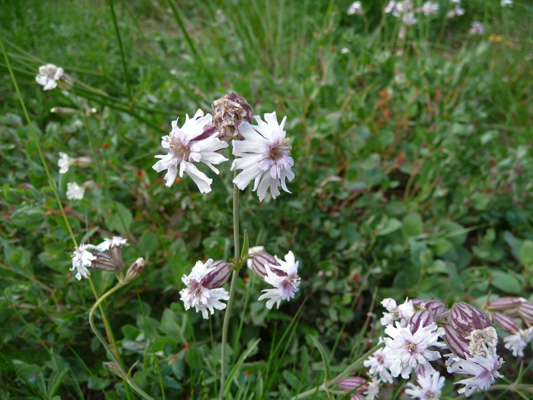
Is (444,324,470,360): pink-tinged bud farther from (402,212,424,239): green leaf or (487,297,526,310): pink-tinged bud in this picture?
(402,212,424,239): green leaf

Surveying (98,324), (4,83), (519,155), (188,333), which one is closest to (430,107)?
(519,155)

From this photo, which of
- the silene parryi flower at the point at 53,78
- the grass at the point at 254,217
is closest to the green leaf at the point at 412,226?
the grass at the point at 254,217

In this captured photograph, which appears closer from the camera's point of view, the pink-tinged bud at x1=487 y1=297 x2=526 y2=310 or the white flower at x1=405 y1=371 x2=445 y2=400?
the white flower at x1=405 y1=371 x2=445 y2=400

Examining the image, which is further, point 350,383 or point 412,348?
point 350,383

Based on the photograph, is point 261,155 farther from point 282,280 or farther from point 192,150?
point 282,280

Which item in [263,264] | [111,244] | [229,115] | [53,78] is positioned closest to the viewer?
[229,115]

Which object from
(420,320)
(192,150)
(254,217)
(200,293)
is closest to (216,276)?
(200,293)

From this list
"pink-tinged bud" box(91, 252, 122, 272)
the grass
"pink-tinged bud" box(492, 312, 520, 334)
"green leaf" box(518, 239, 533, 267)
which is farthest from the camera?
"green leaf" box(518, 239, 533, 267)

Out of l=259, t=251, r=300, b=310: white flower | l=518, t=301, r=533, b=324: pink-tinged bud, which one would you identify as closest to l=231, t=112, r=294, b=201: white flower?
l=259, t=251, r=300, b=310: white flower
